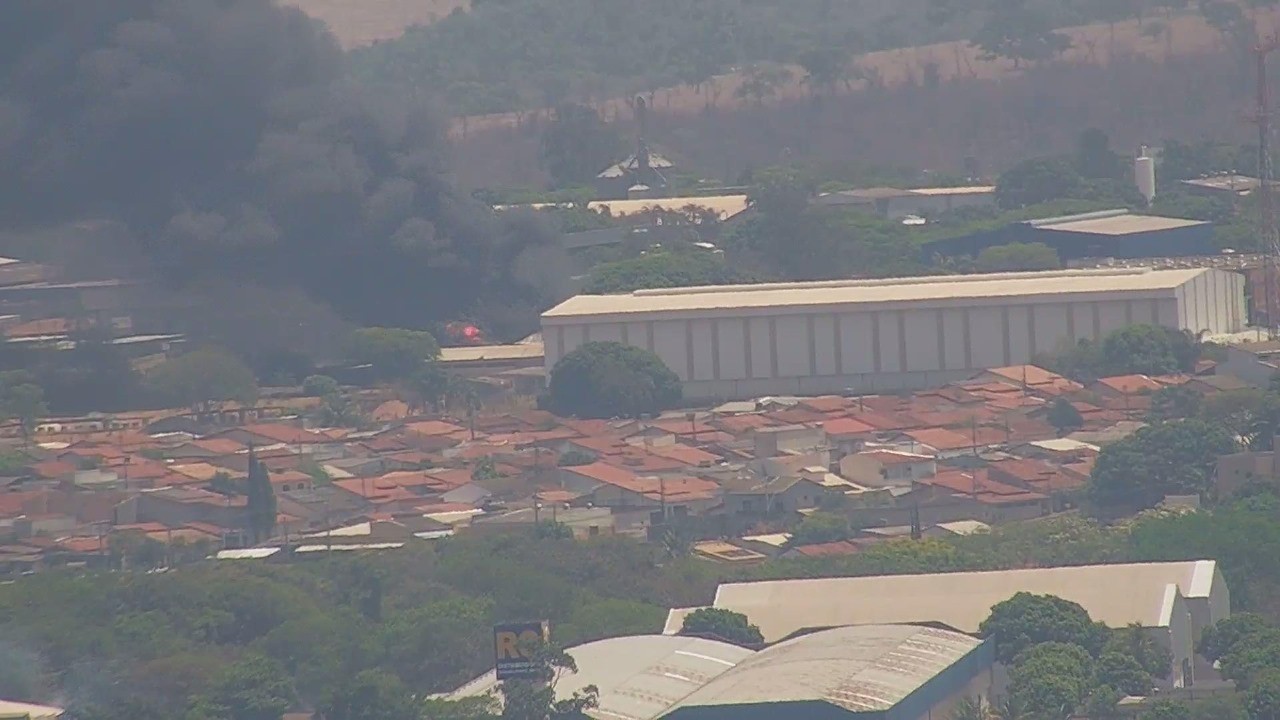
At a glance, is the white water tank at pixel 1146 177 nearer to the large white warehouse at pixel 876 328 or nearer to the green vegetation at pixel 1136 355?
the large white warehouse at pixel 876 328

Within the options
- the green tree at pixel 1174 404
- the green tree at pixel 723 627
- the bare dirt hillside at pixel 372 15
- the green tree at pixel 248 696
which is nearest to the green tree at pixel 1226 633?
the green tree at pixel 723 627

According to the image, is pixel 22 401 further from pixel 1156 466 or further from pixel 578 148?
pixel 578 148

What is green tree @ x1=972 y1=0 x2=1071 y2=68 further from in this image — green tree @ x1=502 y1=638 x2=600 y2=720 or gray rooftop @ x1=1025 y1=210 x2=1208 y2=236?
green tree @ x1=502 y1=638 x2=600 y2=720

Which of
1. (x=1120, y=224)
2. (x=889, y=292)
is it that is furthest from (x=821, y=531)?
(x=1120, y=224)

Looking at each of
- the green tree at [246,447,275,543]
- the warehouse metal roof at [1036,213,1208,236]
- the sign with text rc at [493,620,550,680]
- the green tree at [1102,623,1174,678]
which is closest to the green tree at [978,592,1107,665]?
the green tree at [1102,623,1174,678]

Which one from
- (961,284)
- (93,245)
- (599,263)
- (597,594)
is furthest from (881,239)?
(597,594)

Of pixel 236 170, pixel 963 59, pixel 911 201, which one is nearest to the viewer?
pixel 236 170

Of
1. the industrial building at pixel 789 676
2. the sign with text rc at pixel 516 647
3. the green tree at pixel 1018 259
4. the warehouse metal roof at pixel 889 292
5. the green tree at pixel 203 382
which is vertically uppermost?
the sign with text rc at pixel 516 647
